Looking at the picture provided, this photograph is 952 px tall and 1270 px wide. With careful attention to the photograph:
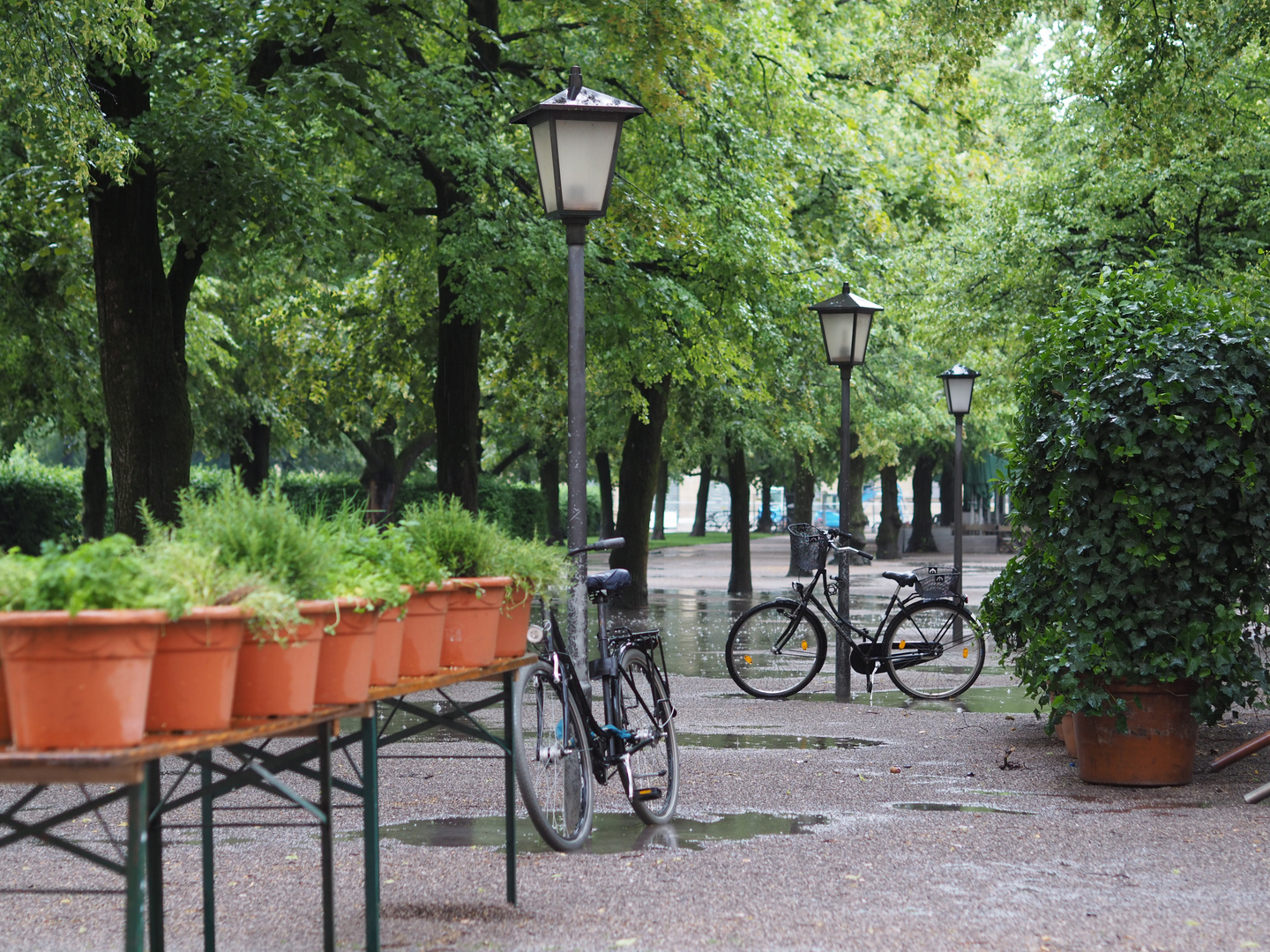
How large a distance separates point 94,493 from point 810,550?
713 inches

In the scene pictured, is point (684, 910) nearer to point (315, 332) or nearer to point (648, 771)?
point (648, 771)

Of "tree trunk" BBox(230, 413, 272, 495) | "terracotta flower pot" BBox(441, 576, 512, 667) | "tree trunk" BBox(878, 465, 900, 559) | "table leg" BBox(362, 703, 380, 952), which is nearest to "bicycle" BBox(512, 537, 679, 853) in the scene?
"terracotta flower pot" BBox(441, 576, 512, 667)

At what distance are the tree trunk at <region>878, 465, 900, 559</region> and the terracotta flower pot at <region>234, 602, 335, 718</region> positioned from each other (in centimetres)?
3606

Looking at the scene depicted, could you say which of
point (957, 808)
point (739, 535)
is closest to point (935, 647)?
point (957, 808)

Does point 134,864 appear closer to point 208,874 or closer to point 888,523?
point 208,874

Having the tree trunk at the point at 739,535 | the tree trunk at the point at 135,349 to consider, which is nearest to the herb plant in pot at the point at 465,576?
the tree trunk at the point at 135,349

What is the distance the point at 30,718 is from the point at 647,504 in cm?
1682

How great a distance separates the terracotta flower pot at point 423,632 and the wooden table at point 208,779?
6cm

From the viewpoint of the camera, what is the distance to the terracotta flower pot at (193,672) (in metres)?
3.28

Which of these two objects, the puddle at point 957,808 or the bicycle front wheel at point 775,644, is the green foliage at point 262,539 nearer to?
the puddle at point 957,808

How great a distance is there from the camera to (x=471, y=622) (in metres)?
4.96

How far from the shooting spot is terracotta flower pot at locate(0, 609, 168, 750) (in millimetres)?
3014

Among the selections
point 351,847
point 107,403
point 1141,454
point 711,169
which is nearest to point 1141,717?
point 1141,454

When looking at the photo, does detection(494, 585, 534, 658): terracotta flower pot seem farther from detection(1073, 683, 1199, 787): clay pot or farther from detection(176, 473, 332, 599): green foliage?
detection(1073, 683, 1199, 787): clay pot
